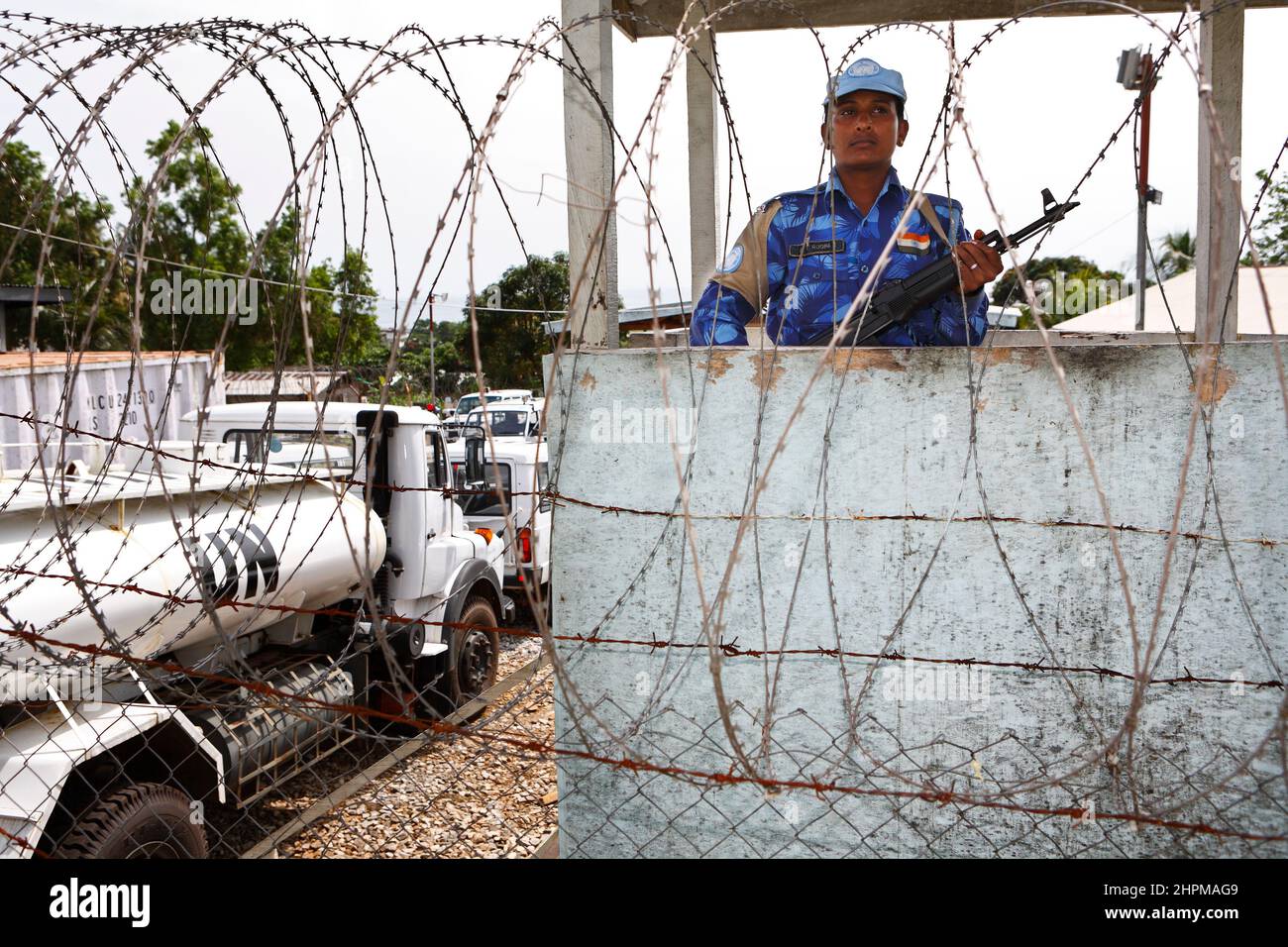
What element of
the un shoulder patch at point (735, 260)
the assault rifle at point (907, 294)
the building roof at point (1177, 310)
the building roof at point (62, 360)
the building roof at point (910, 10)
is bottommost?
the assault rifle at point (907, 294)

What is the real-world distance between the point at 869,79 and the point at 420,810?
13.4ft

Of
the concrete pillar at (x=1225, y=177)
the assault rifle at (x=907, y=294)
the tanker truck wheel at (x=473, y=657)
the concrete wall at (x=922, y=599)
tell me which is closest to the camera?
the concrete wall at (x=922, y=599)

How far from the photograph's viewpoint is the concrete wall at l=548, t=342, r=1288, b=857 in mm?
2383

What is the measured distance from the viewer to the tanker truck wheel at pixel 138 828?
3.49 meters

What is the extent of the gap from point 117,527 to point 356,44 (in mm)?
2617

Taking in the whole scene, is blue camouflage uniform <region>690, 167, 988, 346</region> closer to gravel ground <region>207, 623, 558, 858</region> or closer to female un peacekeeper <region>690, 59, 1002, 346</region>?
female un peacekeeper <region>690, 59, 1002, 346</region>

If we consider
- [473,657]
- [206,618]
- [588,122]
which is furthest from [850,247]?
[473,657]

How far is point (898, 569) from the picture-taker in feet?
8.24

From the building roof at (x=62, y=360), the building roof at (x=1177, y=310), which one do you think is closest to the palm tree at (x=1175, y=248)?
the building roof at (x=1177, y=310)

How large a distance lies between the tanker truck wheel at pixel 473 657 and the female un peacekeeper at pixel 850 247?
3832 mm

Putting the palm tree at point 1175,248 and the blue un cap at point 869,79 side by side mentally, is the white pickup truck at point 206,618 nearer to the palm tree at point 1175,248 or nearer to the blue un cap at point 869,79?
the blue un cap at point 869,79
